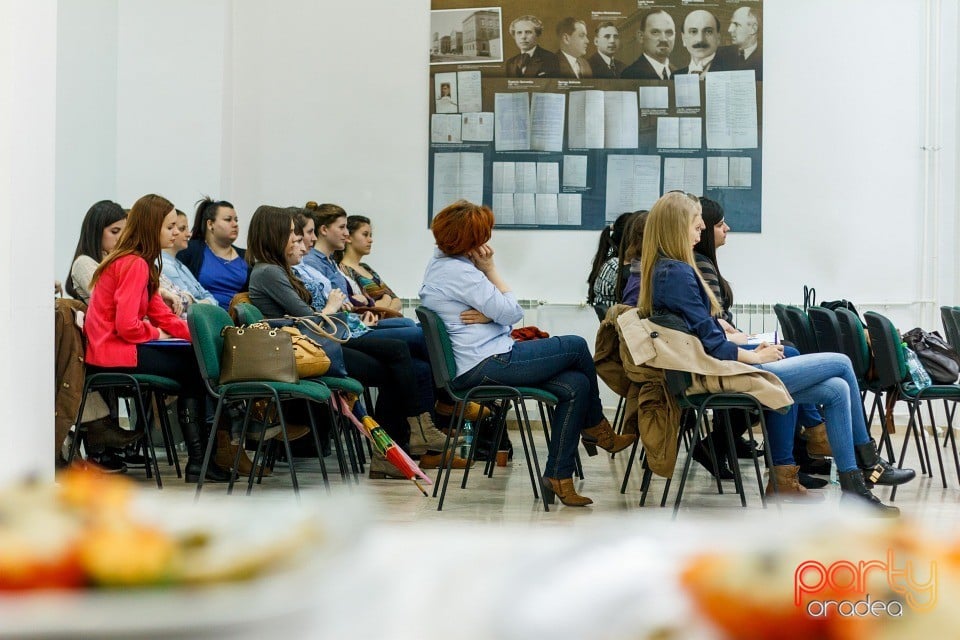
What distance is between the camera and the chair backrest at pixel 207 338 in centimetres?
417

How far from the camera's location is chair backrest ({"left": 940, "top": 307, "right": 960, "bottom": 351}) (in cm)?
564

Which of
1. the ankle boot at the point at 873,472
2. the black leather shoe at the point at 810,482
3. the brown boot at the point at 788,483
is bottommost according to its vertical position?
the black leather shoe at the point at 810,482

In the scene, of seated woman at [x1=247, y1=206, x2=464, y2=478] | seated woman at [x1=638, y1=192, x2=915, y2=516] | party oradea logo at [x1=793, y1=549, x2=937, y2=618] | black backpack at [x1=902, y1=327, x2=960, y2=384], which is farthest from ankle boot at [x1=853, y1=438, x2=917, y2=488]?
party oradea logo at [x1=793, y1=549, x2=937, y2=618]

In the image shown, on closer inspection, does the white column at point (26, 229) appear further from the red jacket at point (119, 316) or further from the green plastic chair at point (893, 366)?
the green plastic chair at point (893, 366)

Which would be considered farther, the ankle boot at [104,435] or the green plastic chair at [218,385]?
the ankle boot at [104,435]

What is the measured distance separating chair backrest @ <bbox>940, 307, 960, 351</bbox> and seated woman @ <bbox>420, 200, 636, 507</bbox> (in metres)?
2.38

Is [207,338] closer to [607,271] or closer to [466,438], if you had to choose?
[466,438]

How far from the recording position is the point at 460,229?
4387 mm

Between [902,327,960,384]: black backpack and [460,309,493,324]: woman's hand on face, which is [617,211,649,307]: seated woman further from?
[902,327,960,384]: black backpack

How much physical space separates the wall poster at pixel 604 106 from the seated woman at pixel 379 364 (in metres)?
2.51

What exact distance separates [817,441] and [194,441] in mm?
2976

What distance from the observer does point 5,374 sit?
3166mm

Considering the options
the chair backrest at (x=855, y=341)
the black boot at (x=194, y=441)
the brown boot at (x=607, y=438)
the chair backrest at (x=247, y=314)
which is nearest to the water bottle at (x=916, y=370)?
the chair backrest at (x=855, y=341)

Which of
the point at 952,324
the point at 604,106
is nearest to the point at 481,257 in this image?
the point at 952,324
